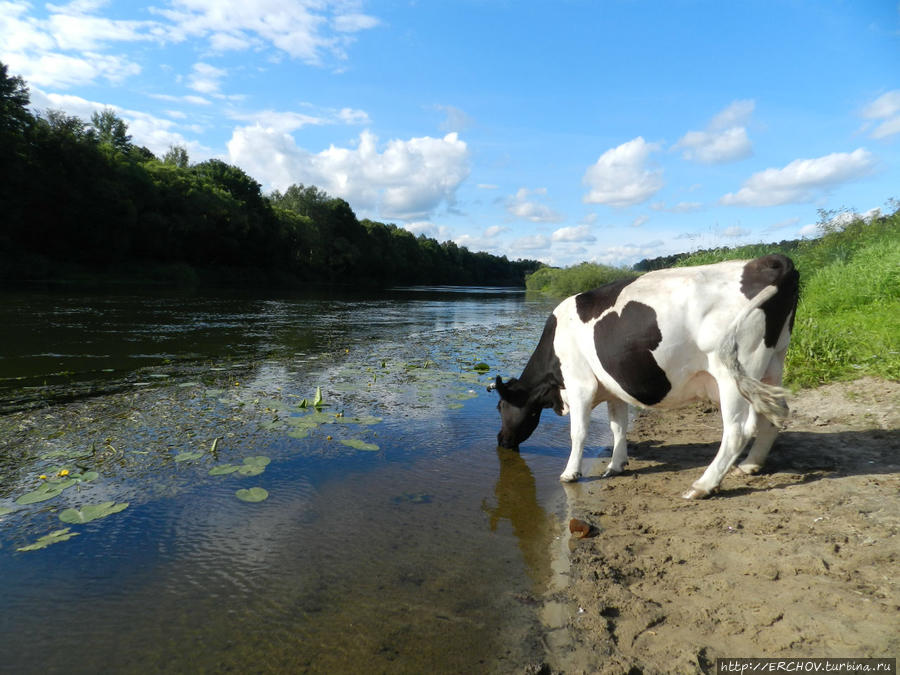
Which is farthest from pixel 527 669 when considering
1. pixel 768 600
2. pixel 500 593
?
pixel 768 600

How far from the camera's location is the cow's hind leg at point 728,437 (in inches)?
172

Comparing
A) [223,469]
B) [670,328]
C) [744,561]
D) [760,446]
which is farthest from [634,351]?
[223,469]

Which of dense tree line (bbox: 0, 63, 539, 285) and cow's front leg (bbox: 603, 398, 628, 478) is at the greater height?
dense tree line (bbox: 0, 63, 539, 285)

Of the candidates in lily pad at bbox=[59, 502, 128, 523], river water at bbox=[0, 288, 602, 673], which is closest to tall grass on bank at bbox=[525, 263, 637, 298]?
river water at bbox=[0, 288, 602, 673]

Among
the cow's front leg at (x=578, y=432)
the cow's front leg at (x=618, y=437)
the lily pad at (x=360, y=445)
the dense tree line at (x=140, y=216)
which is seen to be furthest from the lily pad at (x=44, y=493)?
the dense tree line at (x=140, y=216)

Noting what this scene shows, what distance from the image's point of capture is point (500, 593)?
3199 millimetres

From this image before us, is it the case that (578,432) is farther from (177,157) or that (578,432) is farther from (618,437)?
(177,157)

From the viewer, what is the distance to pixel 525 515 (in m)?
4.40

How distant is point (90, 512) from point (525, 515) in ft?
11.5

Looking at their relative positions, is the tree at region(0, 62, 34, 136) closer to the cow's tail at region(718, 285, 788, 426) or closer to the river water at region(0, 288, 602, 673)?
the river water at region(0, 288, 602, 673)

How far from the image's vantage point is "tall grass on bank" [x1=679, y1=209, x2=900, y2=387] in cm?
723

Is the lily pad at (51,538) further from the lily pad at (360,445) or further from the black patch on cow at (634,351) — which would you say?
the black patch on cow at (634,351)

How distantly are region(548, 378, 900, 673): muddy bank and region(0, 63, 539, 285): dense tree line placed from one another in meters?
44.9

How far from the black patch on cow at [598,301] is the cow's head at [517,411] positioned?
3.85 feet
